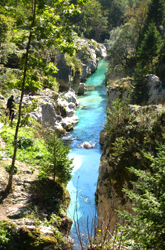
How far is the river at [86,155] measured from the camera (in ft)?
37.5

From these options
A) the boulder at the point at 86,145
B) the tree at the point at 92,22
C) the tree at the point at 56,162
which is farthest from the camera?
the tree at the point at 92,22

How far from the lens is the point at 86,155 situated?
18.3 metres

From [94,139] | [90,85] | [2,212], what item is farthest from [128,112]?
[90,85]

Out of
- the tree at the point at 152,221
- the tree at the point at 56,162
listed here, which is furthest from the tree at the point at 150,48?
the tree at the point at 152,221

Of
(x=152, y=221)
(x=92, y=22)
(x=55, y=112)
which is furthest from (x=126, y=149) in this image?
(x=92, y=22)

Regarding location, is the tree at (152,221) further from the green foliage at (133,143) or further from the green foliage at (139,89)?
the green foliage at (139,89)

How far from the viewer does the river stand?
11438 millimetres

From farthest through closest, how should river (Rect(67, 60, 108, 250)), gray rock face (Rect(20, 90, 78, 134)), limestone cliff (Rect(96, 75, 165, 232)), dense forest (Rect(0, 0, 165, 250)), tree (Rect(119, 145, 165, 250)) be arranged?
1. gray rock face (Rect(20, 90, 78, 134))
2. river (Rect(67, 60, 108, 250))
3. limestone cliff (Rect(96, 75, 165, 232))
4. dense forest (Rect(0, 0, 165, 250))
5. tree (Rect(119, 145, 165, 250))

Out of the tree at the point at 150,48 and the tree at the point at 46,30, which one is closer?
the tree at the point at 46,30

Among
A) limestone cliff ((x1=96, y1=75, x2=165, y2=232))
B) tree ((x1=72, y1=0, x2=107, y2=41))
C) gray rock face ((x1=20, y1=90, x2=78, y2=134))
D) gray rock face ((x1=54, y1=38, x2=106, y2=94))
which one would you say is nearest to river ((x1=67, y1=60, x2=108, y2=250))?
limestone cliff ((x1=96, y1=75, x2=165, y2=232))

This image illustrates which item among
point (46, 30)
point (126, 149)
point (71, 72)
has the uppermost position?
point (71, 72)

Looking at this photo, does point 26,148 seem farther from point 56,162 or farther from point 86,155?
point 86,155

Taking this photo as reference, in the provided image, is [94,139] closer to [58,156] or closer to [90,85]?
[58,156]

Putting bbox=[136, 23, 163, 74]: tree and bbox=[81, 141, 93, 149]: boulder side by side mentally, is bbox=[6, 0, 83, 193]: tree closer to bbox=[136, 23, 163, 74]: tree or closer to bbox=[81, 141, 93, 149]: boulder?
bbox=[81, 141, 93, 149]: boulder
